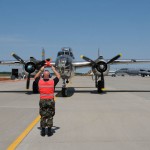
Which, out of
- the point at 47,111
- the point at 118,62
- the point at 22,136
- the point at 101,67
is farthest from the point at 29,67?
the point at 22,136

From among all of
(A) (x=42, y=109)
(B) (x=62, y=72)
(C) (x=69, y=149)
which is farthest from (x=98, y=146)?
(B) (x=62, y=72)

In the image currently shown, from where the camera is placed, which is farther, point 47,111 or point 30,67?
point 30,67

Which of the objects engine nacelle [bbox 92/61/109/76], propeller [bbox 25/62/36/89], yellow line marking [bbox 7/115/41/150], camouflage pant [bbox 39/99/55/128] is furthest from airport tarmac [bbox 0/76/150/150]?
propeller [bbox 25/62/36/89]

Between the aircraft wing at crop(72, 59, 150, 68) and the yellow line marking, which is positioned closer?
the yellow line marking

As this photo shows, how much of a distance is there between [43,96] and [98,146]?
2.13m

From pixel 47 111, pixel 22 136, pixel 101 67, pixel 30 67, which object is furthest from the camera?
pixel 30 67

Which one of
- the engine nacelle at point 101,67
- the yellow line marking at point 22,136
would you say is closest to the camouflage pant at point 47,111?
the yellow line marking at point 22,136

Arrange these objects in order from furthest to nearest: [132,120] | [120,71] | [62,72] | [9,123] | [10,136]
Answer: [120,71] < [62,72] < [132,120] < [9,123] < [10,136]

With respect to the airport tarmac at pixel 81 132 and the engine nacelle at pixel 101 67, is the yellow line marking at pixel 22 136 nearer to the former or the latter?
the airport tarmac at pixel 81 132

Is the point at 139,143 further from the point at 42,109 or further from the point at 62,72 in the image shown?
the point at 62,72

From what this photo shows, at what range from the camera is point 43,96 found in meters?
7.82

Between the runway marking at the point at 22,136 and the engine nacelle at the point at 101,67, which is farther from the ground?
the engine nacelle at the point at 101,67

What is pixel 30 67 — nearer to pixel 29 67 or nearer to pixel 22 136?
pixel 29 67

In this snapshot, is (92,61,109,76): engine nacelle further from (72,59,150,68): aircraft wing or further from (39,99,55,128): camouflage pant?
(39,99,55,128): camouflage pant
